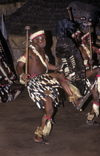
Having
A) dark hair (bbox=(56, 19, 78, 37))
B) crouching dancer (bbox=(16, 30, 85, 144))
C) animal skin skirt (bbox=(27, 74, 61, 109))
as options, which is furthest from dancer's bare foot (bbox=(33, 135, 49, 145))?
dark hair (bbox=(56, 19, 78, 37))

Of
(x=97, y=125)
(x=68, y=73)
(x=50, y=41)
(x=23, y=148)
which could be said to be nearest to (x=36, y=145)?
(x=23, y=148)

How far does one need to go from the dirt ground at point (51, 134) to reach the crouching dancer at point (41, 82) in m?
0.30

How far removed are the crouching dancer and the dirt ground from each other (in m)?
0.30

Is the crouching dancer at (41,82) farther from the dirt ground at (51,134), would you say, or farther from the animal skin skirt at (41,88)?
the dirt ground at (51,134)

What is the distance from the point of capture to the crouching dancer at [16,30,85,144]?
4207 mm

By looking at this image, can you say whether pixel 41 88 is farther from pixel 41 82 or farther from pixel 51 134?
pixel 51 134

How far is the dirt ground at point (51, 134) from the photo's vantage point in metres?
3.94

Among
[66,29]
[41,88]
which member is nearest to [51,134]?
[41,88]

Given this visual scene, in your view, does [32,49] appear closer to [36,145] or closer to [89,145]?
[36,145]

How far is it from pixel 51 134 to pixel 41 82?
3.93ft

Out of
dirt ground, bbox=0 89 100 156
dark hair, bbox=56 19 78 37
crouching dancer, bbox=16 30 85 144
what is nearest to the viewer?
dirt ground, bbox=0 89 100 156

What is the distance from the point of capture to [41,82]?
4262mm

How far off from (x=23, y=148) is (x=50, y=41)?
7093 millimetres

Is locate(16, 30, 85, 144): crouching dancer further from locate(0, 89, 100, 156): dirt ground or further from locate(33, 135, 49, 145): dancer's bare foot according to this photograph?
locate(0, 89, 100, 156): dirt ground
